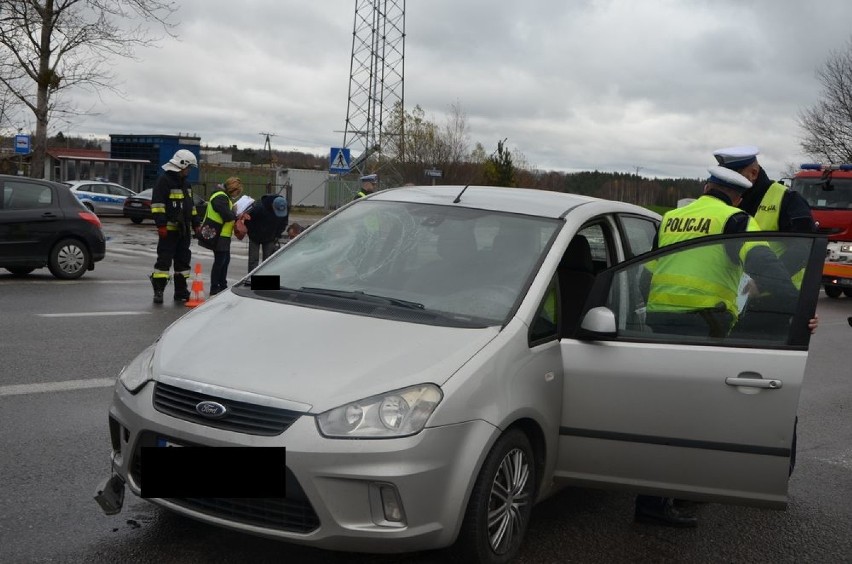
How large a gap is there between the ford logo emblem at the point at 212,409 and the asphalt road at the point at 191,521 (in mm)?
775

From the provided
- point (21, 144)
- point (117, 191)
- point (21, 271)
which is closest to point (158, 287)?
point (21, 271)

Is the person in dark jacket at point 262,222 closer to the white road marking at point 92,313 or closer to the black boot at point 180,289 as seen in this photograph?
the black boot at point 180,289

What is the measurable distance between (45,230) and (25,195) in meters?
0.57

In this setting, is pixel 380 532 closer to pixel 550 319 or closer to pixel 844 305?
pixel 550 319

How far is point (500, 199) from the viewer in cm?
503

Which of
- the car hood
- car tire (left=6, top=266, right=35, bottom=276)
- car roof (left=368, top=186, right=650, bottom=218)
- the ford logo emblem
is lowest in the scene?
car tire (left=6, top=266, right=35, bottom=276)

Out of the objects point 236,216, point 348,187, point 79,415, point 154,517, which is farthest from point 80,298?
point 348,187

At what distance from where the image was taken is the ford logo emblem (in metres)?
3.46

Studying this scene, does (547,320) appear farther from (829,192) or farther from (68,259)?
(829,192)

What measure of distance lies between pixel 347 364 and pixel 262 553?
0.98m

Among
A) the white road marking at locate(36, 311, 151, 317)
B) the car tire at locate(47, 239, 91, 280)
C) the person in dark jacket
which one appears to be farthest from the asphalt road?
the car tire at locate(47, 239, 91, 280)

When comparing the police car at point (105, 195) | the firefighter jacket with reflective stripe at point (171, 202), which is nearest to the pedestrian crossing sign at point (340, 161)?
the police car at point (105, 195)

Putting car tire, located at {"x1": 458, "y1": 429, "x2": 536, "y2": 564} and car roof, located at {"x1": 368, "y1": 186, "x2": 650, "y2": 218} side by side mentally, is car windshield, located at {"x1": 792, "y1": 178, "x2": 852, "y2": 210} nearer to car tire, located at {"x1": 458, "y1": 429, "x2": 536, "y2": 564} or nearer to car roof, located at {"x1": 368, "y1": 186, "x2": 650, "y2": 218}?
car roof, located at {"x1": 368, "y1": 186, "x2": 650, "y2": 218}

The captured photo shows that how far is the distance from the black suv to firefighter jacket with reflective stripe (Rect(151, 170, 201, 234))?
9.12 ft
